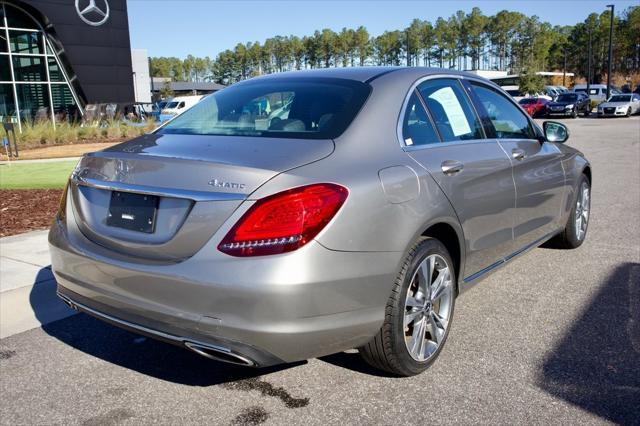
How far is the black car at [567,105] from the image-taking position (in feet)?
125

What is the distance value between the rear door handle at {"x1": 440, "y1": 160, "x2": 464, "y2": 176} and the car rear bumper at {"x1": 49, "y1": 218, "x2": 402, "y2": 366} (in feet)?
2.42

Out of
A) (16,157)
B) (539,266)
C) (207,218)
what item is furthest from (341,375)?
(16,157)

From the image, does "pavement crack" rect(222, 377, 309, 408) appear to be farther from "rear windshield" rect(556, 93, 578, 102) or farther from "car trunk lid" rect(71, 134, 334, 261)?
"rear windshield" rect(556, 93, 578, 102)

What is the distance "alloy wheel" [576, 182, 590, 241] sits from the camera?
5.88 meters

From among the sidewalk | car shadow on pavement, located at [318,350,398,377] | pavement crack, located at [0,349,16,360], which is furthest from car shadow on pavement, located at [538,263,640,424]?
the sidewalk

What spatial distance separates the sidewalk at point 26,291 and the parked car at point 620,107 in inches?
1513

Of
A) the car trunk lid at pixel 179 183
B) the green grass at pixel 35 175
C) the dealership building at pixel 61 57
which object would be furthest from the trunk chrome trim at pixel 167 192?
the dealership building at pixel 61 57

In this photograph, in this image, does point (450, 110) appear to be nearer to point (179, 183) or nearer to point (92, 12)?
point (179, 183)

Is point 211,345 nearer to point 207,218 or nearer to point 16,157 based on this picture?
point 207,218

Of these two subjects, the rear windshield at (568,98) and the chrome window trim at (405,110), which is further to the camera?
the rear windshield at (568,98)

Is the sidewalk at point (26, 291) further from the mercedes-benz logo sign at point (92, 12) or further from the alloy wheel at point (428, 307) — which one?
the mercedes-benz logo sign at point (92, 12)

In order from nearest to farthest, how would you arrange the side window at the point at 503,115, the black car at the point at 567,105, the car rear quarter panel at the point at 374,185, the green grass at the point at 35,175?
the car rear quarter panel at the point at 374,185 → the side window at the point at 503,115 → the green grass at the point at 35,175 → the black car at the point at 567,105

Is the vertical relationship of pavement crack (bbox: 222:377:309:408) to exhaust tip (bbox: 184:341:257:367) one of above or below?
below

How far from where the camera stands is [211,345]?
2.66 meters
